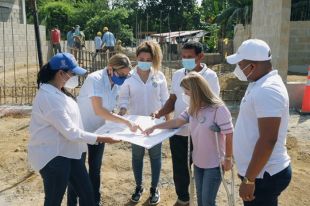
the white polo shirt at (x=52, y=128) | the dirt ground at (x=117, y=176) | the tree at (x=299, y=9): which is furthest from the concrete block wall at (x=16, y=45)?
the white polo shirt at (x=52, y=128)

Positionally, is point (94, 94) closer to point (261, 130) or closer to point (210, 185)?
point (210, 185)

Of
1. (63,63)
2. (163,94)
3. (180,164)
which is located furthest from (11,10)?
(63,63)

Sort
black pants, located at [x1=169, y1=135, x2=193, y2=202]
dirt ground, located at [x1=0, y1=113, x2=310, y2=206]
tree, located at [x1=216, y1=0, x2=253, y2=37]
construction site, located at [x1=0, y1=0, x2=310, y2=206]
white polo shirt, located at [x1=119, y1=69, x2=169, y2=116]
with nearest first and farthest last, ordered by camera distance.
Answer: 1. black pants, located at [x1=169, y1=135, x2=193, y2=202]
2. white polo shirt, located at [x1=119, y1=69, x2=169, y2=116]
3. dirt ground, located at [x1=0, y1=113, x2=310, y2=206]
4. construction site, located at [x1=0, y1=0, x2=310, y2=206]
5. tree, located at [x1=216, y1=0, x2=253, y2=37]

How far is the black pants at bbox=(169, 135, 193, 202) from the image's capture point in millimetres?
4078

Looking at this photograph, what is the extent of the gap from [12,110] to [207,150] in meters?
6.30

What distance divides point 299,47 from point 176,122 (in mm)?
11263

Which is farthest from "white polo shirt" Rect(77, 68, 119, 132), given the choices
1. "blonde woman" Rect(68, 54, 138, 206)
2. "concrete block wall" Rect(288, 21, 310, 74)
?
"concrete block wall" Rect(288, 21, 310, 74)

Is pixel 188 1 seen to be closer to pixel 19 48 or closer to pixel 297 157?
pixel 19 48

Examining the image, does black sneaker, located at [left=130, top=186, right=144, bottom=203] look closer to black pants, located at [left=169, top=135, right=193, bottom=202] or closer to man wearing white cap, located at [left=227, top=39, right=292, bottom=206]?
A: black pants, located at [left=169, top=135, right=193, bottom=202]

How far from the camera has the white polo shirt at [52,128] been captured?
116 inches

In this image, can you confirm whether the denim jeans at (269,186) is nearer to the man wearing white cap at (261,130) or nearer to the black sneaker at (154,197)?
the man wearing white cap at (261,130)

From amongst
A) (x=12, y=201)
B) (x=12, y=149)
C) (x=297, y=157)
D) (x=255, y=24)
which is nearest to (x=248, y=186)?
(x=12, y=201)

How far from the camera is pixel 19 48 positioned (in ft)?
54.5

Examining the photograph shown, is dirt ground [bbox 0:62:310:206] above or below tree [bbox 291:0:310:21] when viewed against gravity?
below
